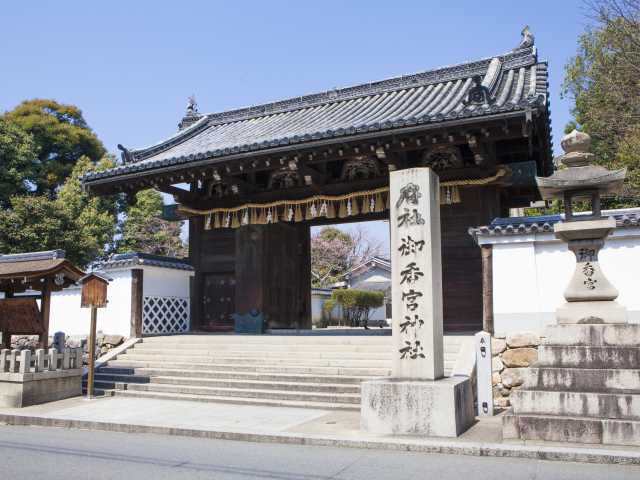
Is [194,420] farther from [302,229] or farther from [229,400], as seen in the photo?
[302,229]

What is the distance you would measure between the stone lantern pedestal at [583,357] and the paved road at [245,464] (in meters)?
0.84

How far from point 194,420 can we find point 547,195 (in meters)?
6.63

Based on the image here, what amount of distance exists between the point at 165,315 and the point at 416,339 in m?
10.3

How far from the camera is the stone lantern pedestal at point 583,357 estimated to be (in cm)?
694

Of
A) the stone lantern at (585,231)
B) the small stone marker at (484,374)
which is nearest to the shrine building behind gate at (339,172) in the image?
the small stone marker at (484,374)

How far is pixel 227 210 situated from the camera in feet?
53.4

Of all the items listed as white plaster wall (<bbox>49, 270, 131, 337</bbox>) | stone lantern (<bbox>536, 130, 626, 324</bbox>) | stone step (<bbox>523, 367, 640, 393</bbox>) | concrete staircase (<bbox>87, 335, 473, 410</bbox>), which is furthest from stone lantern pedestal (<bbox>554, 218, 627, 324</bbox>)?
white plaster wall (<bbox>49, 270, 131, 337</bbox>)

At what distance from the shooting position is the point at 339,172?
15.7 meters

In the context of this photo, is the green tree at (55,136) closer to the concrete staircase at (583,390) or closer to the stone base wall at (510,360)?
the stone base wall at (510,360)

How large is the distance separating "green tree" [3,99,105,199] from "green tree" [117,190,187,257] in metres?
5.20

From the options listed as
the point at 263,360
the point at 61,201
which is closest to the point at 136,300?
the point at 263,360

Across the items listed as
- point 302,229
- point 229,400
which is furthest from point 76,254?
point 229,400

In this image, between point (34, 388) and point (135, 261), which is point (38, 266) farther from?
point (135, 261)

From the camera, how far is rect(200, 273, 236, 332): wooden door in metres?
16.8
